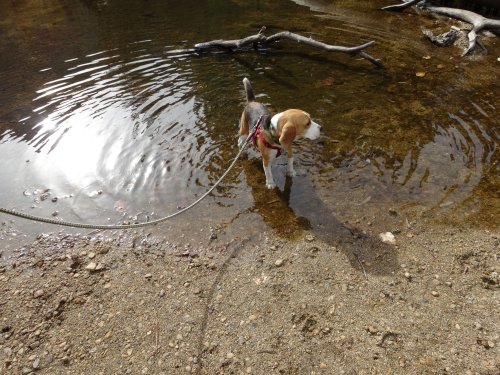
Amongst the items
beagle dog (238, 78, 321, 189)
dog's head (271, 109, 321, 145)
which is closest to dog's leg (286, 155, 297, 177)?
beagle dog (238, 78, 321, 189)

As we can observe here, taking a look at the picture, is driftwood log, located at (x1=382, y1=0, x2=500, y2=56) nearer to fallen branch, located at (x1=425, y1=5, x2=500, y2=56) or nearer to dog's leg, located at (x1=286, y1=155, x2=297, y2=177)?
fallen branch, located at (x1=425, y1=5, x2=500, y2=56)

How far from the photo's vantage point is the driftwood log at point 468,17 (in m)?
9.27

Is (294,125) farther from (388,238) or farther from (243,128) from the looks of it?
(388,238)

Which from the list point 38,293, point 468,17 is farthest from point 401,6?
point 38,293

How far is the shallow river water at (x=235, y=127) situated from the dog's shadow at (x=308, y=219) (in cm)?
3

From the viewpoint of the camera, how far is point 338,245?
14.5 ft

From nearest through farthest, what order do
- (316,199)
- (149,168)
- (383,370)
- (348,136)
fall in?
(383,370) < (316,199) < (149,168) < (348,136)

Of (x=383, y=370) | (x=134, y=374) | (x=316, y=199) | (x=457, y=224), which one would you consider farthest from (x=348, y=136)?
(x=134, y=374)

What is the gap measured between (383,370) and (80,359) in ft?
9.65

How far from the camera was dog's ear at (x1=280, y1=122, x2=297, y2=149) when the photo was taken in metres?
4.58

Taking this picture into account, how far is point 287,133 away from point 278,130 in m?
0.22

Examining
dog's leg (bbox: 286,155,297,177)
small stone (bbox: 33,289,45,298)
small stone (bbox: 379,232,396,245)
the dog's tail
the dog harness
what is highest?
the dog's tail

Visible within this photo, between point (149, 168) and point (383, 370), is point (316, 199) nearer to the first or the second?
point (383, 370)

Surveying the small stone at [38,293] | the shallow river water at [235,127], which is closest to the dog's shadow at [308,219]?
the shallow river water at [235,127]
